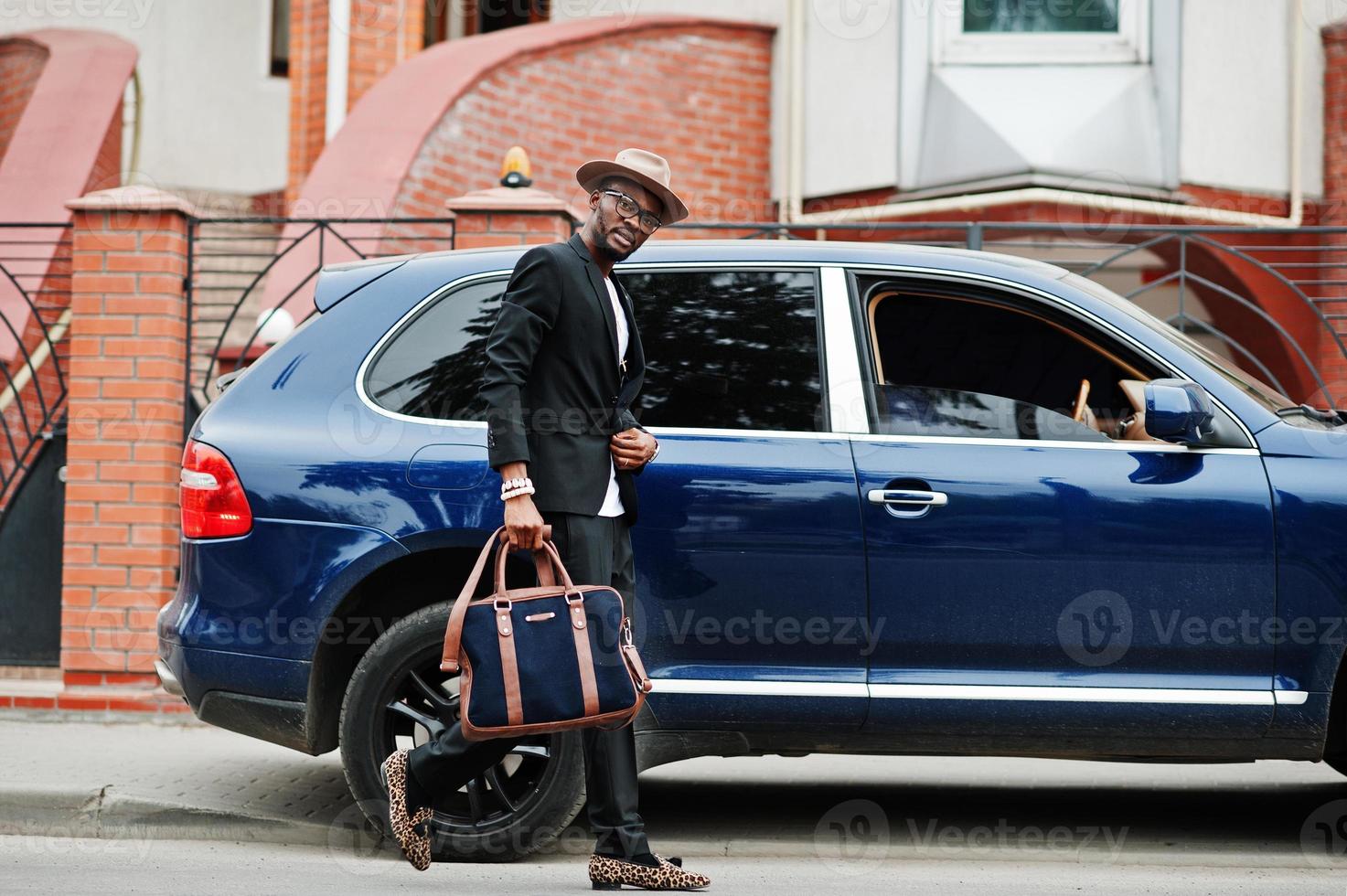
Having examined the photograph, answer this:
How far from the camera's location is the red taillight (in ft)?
16.0

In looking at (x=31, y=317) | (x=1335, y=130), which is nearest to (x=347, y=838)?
(x=31, y=317)

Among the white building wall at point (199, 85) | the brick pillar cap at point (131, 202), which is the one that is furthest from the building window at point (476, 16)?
the brick pillar cap at point (131, 202)

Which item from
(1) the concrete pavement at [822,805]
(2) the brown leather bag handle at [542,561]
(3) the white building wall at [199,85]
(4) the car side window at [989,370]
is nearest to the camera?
(2) the brown leather bag handle at [542,561]

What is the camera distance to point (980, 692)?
187 inches

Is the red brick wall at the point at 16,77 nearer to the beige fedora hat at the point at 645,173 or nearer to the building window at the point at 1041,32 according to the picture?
the building window at the point at 1041,32

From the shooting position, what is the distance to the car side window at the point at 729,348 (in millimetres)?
4953

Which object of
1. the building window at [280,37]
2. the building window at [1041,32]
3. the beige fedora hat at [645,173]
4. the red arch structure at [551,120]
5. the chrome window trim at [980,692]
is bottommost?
the chrome window trim at [980,692]

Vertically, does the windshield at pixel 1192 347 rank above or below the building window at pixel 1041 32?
below

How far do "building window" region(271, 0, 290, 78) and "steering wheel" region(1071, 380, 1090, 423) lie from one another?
449 inches

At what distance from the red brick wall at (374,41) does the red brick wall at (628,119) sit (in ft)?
6.83

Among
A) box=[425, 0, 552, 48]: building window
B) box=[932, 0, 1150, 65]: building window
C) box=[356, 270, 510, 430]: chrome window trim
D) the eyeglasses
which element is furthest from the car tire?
box=[425, 0, 552, 48]: building window

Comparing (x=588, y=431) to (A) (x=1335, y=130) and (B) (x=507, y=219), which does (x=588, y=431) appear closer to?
(B) (x=507, y=219)

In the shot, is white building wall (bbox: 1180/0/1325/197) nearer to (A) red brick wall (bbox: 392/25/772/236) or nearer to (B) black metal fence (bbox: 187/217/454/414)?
(A) red brick wall (bbox: 392/25/772/236)

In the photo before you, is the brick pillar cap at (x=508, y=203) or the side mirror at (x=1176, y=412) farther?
the brick pillar cap at (x=508, y=203)
